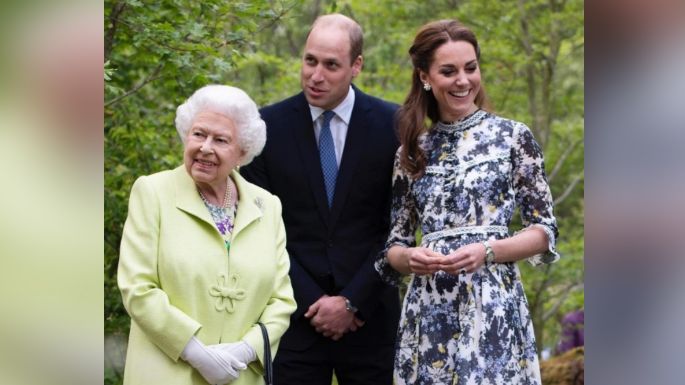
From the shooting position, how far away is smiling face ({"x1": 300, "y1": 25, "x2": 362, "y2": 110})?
420 centimetres

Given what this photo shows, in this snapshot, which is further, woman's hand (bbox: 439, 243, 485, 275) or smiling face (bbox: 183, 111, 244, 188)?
woman's hand (bbox: 439, 243, 485, 275)

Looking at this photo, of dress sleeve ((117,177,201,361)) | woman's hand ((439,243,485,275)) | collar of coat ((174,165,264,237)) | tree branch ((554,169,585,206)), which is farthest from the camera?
tree branch ((554,169,585,206))

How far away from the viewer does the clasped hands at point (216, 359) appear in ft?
10.7

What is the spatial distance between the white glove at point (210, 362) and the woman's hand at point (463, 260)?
0.80 metres

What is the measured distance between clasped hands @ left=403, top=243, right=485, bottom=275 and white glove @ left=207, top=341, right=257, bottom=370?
0.68 m

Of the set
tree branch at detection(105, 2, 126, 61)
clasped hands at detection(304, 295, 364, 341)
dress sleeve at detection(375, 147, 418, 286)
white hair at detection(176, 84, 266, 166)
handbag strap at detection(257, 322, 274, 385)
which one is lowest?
handbag strap at detection(257, 322, 274, 385)

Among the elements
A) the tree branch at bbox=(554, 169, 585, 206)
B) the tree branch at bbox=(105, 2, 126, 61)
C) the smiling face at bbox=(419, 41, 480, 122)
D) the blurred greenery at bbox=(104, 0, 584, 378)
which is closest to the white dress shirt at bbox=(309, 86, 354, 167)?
the smiling face at bbox=(419, 41, 480, 122)

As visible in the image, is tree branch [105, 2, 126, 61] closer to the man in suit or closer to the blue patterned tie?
the man in suit

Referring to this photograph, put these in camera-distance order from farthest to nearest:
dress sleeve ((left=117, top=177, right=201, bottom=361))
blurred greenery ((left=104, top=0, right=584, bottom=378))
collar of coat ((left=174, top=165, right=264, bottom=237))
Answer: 1. blurred greenery ((left=104, top=0, right=584, bottom=378))
2. collar of coat ((left=174, top=165, right=264, bottom=237))
3. dress sleeve ((left=117, top=177, right=201, bottom=361))

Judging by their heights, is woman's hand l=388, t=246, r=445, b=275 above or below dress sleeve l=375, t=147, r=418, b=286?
below

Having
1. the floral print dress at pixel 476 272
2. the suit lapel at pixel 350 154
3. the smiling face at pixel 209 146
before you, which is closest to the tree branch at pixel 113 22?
the suit lapel at pixel 350 154

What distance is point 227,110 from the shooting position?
11.4 ft

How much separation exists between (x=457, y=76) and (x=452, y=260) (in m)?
0.71

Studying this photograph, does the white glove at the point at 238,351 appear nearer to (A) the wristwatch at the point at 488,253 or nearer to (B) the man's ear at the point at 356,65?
(A) the wristwatch at the point at 488,253
